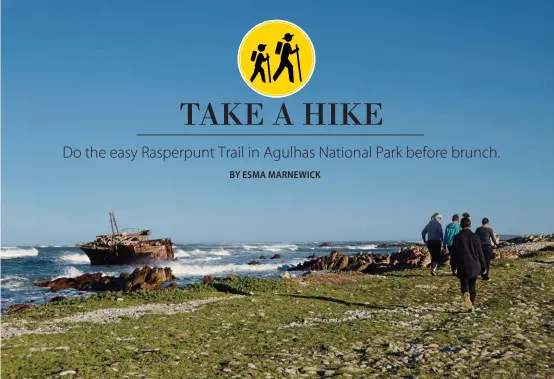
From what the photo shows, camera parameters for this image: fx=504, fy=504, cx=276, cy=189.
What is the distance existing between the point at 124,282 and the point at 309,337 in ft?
84.4

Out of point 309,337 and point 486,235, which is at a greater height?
point 486,235

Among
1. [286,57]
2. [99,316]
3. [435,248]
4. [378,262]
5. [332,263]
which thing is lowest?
[332,263]

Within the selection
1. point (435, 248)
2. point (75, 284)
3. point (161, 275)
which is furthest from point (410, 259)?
point (75, 284)

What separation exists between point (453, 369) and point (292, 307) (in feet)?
27.4

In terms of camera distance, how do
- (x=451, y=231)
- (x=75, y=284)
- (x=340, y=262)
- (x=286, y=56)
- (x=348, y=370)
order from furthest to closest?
(x=340, y=262) → (x=75, y=284) → (x=286, y=56) → (x=451, y=231) → (x=348, y=370)

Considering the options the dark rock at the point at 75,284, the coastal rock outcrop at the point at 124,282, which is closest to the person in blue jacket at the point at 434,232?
the coastal rock outcrop at the point at 124,282

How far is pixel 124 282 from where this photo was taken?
34.7 m

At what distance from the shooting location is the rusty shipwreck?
251 ft

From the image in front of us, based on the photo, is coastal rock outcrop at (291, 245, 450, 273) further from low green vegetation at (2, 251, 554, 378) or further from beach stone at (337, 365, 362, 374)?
beach stone at (337, 365, 362, 374)

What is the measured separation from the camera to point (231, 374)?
28.1ft

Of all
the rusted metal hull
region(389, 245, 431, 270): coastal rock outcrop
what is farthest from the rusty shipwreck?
region(389, 245, 431, 270): coastal rock outcrop

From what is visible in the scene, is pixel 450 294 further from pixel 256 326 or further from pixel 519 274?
pixel 256 326

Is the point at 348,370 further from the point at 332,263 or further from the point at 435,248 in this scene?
the point at 332,263

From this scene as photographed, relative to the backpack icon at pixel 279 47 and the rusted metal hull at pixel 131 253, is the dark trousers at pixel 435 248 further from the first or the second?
the rusted metal hull at pixel 131 253
